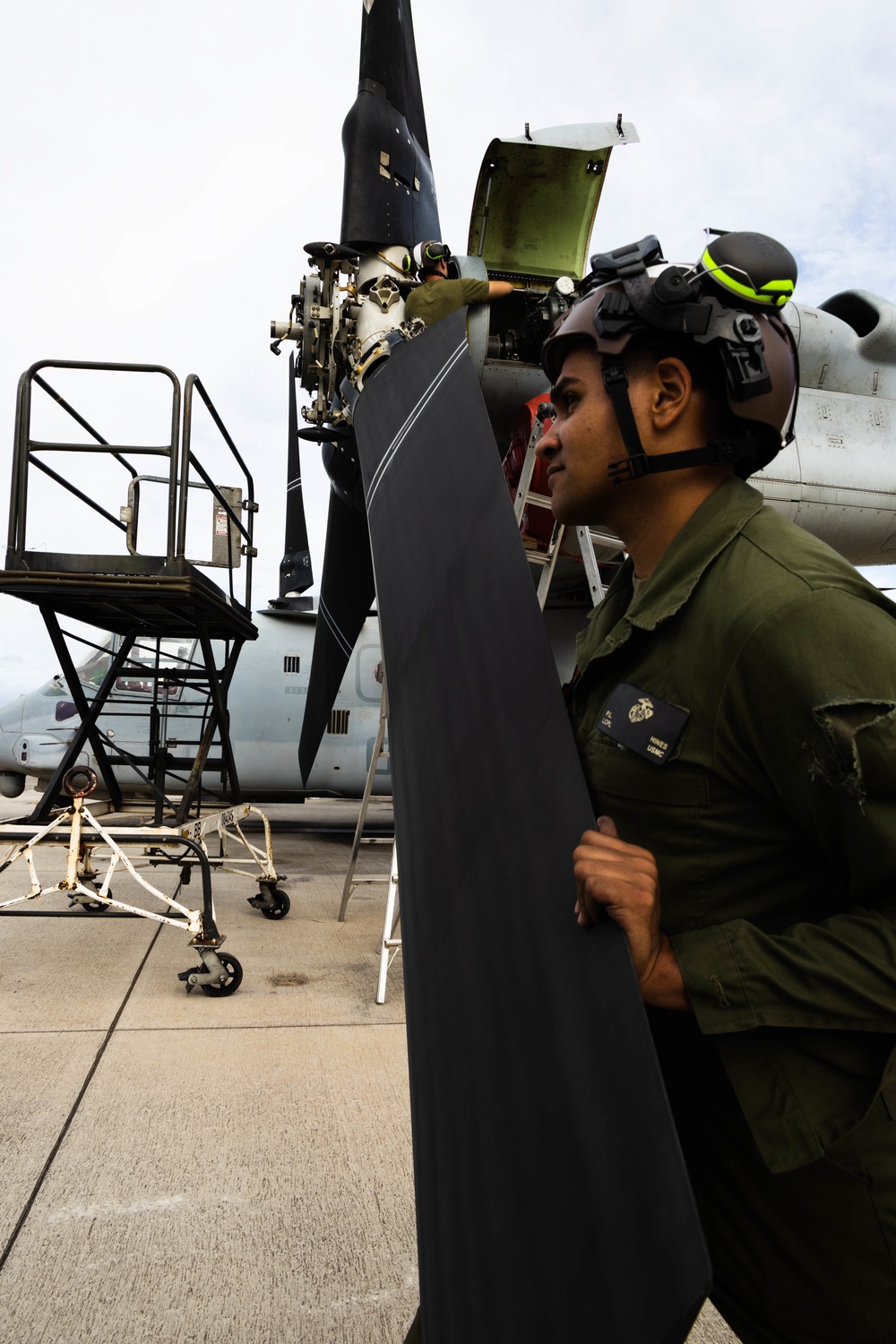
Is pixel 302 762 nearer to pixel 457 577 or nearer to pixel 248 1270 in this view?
pixel 248 1270

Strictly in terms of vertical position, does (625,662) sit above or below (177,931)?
above

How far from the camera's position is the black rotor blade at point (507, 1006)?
2.54 ft

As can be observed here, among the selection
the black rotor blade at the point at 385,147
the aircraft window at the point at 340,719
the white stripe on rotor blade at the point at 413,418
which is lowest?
the aircraft window at the point at 340,719

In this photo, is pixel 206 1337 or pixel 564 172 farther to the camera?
pixel 564 172

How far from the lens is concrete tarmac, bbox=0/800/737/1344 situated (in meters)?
2.05

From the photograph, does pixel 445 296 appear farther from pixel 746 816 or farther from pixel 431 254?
pixel 746 816

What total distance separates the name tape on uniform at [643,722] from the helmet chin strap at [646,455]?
1.11ft

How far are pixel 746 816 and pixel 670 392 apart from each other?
2.16 feet

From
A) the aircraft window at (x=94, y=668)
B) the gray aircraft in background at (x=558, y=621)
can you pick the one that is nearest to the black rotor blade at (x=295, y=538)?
the gray aircraft in background at (x=558, y=621)

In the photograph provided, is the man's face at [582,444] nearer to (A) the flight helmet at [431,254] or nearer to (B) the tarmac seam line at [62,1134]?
(B) the tarmac seam line at [62,1134]

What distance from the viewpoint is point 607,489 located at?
1.26 m

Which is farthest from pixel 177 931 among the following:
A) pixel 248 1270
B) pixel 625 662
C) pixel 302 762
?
pixel 625 662

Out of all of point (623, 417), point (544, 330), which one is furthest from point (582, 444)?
point (544, 330)

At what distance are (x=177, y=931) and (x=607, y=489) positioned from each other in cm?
553
